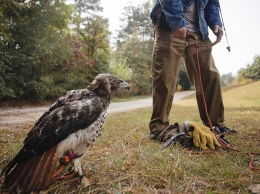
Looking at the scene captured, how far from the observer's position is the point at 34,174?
1.45m

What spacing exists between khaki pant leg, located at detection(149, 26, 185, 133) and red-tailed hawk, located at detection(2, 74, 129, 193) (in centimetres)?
159

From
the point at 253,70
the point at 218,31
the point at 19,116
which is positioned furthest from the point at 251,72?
the point at 218,31

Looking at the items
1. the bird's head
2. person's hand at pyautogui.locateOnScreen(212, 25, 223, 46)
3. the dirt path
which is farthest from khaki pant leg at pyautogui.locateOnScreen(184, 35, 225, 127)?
the dirt path

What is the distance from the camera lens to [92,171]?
1.89 metres

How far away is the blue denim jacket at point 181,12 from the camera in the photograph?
280 cm

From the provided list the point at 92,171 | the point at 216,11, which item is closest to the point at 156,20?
the point at 216,11

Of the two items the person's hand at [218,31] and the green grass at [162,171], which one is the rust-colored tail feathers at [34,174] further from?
the person's hand at [218,31]

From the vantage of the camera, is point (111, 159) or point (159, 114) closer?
point (111, 159)

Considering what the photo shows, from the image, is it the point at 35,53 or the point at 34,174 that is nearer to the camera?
the point at 34,174

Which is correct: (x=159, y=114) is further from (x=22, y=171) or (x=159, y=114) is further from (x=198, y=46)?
(x=22, y=171)

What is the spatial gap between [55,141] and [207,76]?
238cm

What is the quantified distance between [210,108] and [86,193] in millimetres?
2375

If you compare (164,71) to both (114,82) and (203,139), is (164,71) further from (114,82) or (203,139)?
(114,82)

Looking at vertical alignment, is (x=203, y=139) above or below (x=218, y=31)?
below
